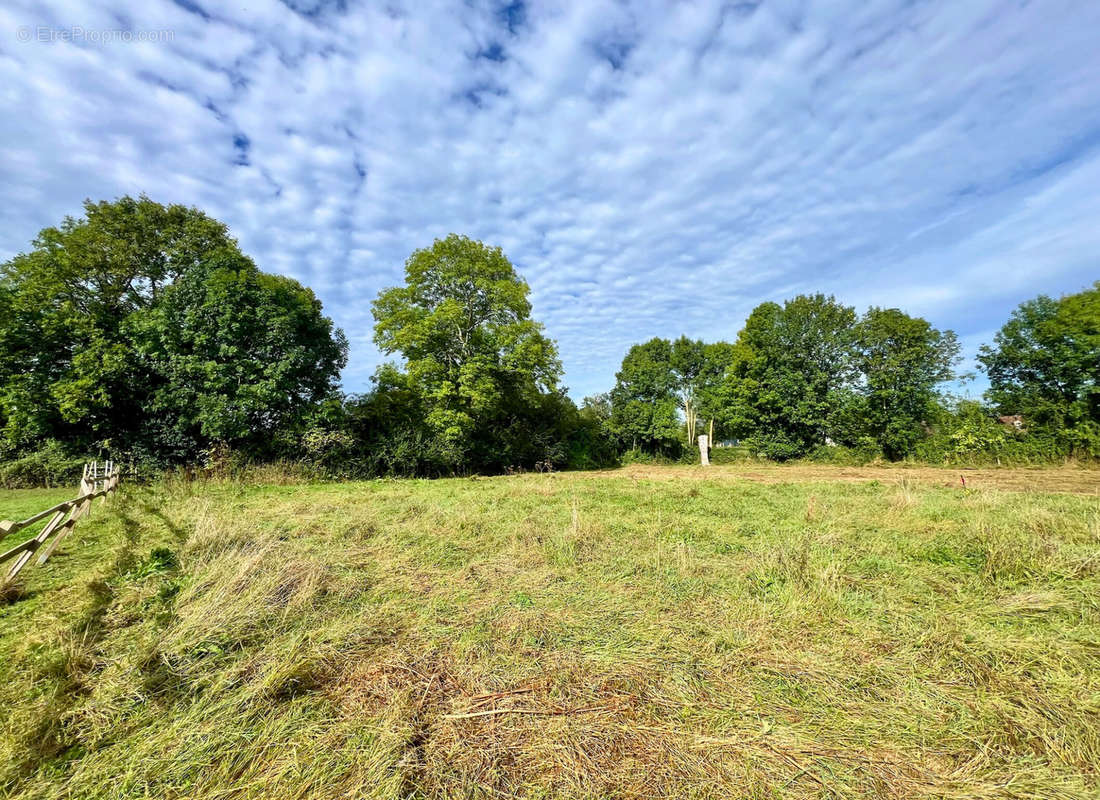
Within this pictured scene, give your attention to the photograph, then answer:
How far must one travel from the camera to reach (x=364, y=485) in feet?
47.1

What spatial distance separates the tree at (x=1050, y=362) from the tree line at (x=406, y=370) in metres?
0.07

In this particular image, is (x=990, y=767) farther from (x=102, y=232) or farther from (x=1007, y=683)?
(x=102, y=232)

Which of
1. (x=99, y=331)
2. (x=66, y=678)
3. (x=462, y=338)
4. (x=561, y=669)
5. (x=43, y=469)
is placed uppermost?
(x=462, y=338)

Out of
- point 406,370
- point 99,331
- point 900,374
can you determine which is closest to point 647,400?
point 900,374

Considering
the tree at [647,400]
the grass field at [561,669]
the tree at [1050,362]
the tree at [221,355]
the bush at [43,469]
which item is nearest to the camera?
the grass field at [561,669]

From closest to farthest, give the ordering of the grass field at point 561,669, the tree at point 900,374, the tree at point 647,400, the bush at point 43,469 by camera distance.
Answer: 1. the grass field at point 561,669
2. the bush at point 43,469
3. the tree at point 900,374
4. the tree at point 647,400

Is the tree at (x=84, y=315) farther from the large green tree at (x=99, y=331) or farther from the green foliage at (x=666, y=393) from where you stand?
the green foliage at (x=666, y=393)

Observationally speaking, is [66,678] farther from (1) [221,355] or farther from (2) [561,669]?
(1) [221,355]

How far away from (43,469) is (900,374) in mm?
37259

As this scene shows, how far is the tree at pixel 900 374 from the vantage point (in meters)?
22.4

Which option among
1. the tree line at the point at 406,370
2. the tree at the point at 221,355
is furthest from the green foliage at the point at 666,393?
the tree at the point at 221,355

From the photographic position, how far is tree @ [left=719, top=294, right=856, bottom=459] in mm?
24172

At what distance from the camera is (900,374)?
22.8 metres

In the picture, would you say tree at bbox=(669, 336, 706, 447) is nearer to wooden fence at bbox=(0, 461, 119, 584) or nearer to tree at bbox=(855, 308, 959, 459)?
tree at bbox=(855, 308, 959, 459)
